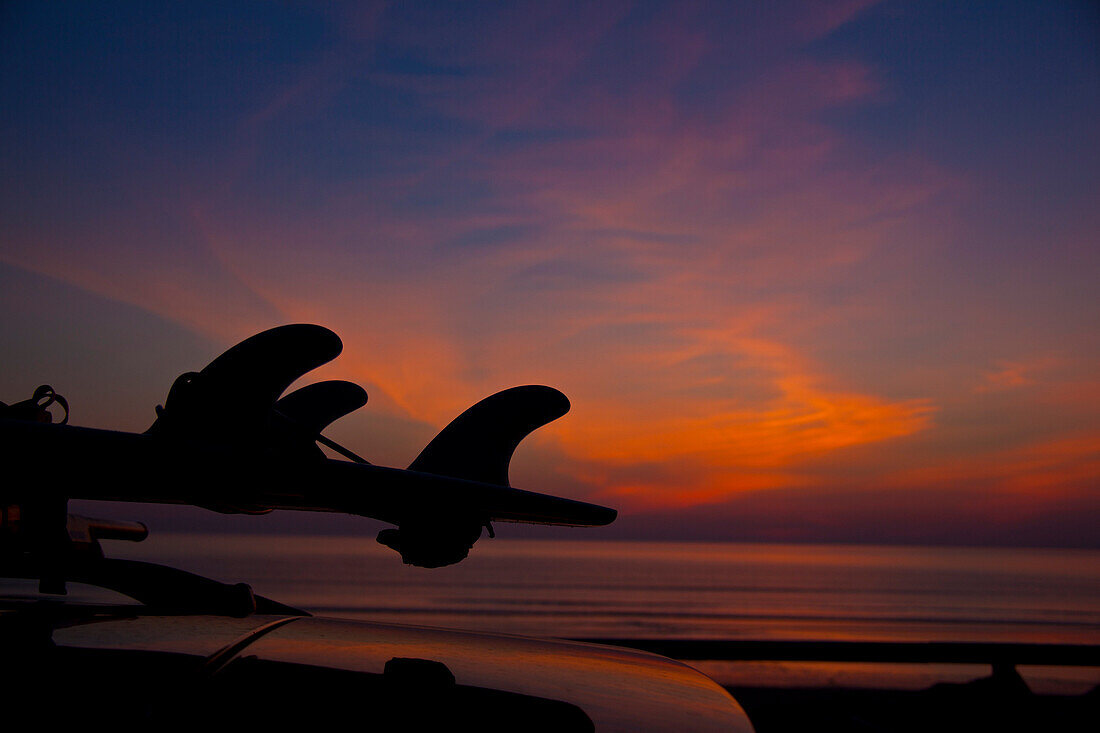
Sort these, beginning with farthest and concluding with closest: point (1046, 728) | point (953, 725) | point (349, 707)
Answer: point (953, 725)
point (1046, 728)
point (349, 707)

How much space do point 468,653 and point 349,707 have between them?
44 centimetres

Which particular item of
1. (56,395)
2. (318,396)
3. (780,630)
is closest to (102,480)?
(56,395)

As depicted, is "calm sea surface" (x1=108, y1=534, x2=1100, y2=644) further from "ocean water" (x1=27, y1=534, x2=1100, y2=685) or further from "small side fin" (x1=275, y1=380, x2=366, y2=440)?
"small side fin" (x1=275, y1=380, x2=366, y2=440)

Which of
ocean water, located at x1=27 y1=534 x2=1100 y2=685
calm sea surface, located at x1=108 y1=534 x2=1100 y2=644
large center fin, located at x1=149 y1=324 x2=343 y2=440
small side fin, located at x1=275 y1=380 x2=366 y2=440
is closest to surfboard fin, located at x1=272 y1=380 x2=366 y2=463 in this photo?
small side fin, located at x1=275 y1=380 x2=366 y2=440

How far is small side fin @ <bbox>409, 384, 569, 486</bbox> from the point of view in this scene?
6.52 ft

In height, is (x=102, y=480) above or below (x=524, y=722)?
above

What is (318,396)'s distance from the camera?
2125mm

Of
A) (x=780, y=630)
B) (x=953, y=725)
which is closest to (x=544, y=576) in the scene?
(x=780, y=630)

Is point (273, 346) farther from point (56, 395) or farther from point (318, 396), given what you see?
point (318, 396)

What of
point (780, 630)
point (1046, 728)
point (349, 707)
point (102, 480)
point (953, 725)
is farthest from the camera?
point (780, 630)

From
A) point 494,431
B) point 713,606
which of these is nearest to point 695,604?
point 713,606

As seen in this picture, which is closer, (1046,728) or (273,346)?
(273,346)

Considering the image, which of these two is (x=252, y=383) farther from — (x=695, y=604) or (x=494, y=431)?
(x=695, y=604)

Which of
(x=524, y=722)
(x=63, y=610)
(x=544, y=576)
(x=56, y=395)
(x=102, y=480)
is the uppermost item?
(x=56, y=395)
